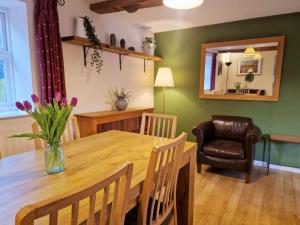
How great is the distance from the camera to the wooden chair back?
1060 millimetres

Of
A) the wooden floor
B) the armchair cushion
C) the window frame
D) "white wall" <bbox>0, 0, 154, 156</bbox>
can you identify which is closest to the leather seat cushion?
the armchair cushion

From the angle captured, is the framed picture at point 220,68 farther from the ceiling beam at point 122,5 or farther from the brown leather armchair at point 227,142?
the ceiling beam at point 122,5

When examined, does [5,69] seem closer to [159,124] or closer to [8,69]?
[8,69]

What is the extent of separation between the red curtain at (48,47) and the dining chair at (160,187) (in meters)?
1.65

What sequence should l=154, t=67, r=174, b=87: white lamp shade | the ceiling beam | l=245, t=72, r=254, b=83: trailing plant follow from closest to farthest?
the ceiling beam < l=245, t=72, r=254, b=83: trailing plant < l=154, t=67, r=174, b=87: white lamp shade

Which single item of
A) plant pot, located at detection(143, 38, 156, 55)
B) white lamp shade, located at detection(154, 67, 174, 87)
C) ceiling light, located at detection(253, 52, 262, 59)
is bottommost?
white lamp shade, located at detection(154, 67, 174, 87)

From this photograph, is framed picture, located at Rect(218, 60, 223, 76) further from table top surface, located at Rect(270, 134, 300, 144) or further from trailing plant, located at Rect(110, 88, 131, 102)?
trailing plant, located at Rect(110, 88, 131, 102)

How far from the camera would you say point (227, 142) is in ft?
9.96

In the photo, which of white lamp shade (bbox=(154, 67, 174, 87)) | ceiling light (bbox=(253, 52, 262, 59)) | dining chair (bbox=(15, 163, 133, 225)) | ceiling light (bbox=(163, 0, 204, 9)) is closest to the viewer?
dining chair (bbox=(15, 163, 133, 225))

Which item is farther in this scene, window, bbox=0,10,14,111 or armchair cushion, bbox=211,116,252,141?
armchair cushion, bbox=211,116,252,141

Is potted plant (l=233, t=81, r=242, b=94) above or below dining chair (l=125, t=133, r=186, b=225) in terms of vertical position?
above

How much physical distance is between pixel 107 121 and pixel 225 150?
1.60 metres

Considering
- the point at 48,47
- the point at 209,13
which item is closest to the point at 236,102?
the point at 209,13

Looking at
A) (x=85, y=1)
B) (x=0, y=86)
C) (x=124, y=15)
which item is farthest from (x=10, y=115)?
(x=124, y=15)
